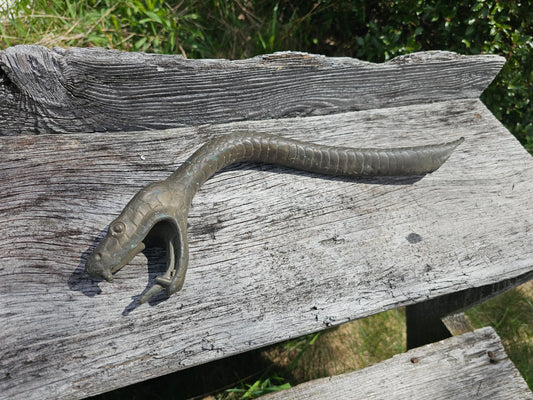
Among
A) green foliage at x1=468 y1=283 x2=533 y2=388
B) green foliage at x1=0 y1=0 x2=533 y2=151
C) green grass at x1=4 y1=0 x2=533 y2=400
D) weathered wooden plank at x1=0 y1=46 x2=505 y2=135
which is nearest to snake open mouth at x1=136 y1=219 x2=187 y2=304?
weathered wooden plank at x1=0 y1=46 x2=505 y2=135

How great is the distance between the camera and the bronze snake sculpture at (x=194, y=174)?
154 centimetres

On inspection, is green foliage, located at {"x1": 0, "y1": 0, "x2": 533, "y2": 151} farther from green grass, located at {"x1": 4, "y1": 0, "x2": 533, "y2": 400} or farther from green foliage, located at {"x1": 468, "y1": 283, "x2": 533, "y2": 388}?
green foliage, located at {"x1": 468, "y1": 283, "x2": 533, "y2": 388}

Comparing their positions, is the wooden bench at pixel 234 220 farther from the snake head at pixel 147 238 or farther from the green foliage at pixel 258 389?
the green foliage at pixel 258 389

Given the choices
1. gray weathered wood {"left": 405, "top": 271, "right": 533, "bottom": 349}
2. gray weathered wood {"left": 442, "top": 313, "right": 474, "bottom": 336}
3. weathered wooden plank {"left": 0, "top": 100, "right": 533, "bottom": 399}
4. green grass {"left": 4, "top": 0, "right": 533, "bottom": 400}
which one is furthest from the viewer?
green grass {"left": 4, "top": 0, "right": 533, "bottom": 400}

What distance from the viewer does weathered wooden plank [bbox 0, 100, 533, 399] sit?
4.98ft

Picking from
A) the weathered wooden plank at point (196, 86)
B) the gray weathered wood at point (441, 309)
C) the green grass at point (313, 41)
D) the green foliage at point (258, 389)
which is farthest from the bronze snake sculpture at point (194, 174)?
the green grass at point (313, 41)

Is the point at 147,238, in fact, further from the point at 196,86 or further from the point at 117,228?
the point at 196,86

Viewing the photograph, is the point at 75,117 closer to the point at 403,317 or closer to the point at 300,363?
the point at 300,363

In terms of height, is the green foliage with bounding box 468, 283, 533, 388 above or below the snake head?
below

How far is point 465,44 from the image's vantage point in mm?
3518

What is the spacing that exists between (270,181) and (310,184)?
19cm

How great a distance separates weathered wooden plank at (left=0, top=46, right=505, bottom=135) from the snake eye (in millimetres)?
626

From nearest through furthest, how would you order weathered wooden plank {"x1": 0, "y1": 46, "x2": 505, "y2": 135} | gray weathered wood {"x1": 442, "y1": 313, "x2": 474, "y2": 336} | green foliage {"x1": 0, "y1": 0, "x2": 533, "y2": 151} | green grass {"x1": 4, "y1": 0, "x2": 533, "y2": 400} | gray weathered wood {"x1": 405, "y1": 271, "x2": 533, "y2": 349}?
weathered wooden plank {"x1": 0, "y1": 46, "x2": 505, "y2": 135} < gray weathered wood {"x1": 405, "y1": 271, "x2": 533, "y2": 349} < gray weathered wood {"x1": 442, "y1": 313, "x2": 474, "y2": 336} < green grass {"x1": 4, "y1": 0, "x2": 533, "y2": 400} < green foliage {"x1": 0, "y1": 0, "x2": 533, "y2": 151}

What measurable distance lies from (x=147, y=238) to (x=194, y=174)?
0.31m
